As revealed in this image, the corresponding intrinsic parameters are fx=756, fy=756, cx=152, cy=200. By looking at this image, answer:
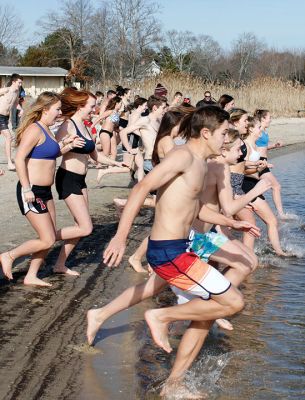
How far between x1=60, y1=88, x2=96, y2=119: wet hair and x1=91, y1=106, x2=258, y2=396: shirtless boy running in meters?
2.74

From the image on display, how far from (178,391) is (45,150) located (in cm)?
301

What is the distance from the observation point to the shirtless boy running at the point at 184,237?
4.64m

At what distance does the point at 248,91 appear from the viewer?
124 feet

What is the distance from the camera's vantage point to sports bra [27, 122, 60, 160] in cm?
705

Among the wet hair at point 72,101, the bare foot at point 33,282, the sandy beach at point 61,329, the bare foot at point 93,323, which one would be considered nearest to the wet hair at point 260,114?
the sandy beach at point 61,329

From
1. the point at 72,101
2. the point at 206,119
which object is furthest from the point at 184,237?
the point at 72,101

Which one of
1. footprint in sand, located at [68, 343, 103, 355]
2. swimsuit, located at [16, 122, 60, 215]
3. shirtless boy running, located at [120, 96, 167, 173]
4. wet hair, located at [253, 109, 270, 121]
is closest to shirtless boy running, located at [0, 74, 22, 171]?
shirtless boy running, located at [120, 96, 167, 173]

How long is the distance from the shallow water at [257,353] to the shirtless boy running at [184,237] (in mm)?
392

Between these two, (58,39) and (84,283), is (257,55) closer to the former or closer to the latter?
(58,39)

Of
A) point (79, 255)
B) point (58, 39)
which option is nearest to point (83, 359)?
point (79, 255)

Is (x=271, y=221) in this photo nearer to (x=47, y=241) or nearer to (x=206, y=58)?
(x=47, y=241)

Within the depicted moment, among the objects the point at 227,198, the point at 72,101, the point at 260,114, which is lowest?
the point at 227,198

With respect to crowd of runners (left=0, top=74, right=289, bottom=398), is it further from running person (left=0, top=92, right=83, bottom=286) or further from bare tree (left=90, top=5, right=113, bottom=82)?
bare tree (left=90, top=5, right=113, bottom=82)

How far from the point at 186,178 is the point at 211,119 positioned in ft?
1.40
